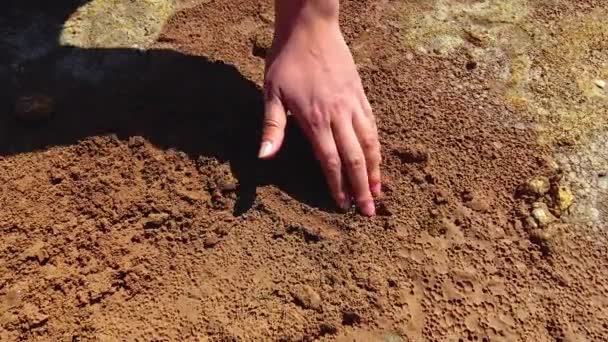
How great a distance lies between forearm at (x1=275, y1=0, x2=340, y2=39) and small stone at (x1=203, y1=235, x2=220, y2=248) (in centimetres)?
54

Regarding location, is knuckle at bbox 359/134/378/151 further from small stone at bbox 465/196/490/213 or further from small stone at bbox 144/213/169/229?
small stone at bbox 144/213/169/229

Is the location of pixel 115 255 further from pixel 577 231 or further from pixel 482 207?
pixel 577 231

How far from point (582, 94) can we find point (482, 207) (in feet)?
1.80

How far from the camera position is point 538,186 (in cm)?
163

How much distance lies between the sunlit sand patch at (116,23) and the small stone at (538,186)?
3.85 feet

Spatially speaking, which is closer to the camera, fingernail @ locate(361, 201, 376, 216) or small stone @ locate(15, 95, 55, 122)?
fingernail @ locate(361, 201, 376, 216)

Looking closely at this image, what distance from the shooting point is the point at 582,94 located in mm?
1849

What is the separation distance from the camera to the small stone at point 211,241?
1.50 meters

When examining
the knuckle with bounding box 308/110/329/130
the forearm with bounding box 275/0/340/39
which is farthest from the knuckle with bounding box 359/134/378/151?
the forearm with bounding box 275/0/340/39

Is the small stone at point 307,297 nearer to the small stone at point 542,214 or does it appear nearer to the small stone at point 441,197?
the small stone at point 441,197

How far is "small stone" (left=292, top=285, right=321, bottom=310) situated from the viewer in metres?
1.43

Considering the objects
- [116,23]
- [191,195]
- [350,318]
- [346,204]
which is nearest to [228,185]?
[191,195]

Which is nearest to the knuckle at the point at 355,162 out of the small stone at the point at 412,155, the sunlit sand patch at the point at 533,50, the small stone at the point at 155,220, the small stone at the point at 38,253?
the small stone at the point at 412,155

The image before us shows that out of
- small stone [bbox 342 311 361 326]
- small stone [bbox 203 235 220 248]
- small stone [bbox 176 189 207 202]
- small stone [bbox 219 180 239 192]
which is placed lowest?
small stone [bbox 342 311 361 326]
